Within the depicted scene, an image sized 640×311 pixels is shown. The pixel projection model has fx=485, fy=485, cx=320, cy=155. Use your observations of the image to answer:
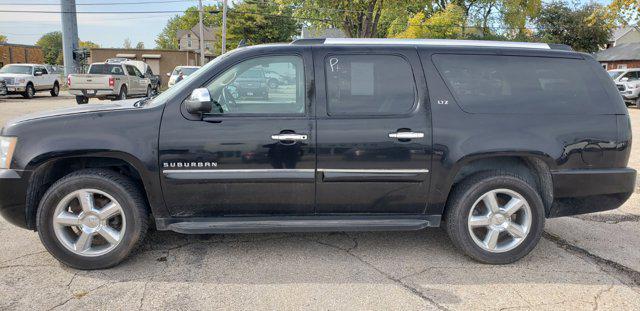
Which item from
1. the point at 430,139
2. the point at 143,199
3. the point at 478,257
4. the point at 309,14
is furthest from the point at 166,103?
the point at 309,14

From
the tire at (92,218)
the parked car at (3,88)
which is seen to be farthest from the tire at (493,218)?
the parked car at (3,88)

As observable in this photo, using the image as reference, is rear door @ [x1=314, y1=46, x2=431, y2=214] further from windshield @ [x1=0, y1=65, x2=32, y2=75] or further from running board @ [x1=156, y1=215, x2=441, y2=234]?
windshield @ [x1=0, y1=65, x2=32, y2=75]

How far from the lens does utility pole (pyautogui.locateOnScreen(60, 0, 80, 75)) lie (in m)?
29.2

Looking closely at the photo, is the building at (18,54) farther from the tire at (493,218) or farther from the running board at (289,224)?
the tire at (493,218)

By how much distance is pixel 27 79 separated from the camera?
2362 centimetres

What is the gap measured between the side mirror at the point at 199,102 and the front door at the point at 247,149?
0.31 feet

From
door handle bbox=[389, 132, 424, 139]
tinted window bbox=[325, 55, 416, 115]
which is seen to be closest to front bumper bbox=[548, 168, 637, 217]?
door handle bbox=[389, 132, 424, 139]

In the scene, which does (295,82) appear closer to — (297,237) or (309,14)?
(297,237)

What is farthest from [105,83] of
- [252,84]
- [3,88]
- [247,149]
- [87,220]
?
[247,149]

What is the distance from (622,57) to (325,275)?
49.6 meters

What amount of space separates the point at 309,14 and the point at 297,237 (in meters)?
20.9

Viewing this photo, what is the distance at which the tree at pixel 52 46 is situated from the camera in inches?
3794

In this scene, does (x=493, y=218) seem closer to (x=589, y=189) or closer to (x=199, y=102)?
(x=589, y=189)

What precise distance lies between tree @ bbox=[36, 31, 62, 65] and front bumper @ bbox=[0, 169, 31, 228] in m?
103
